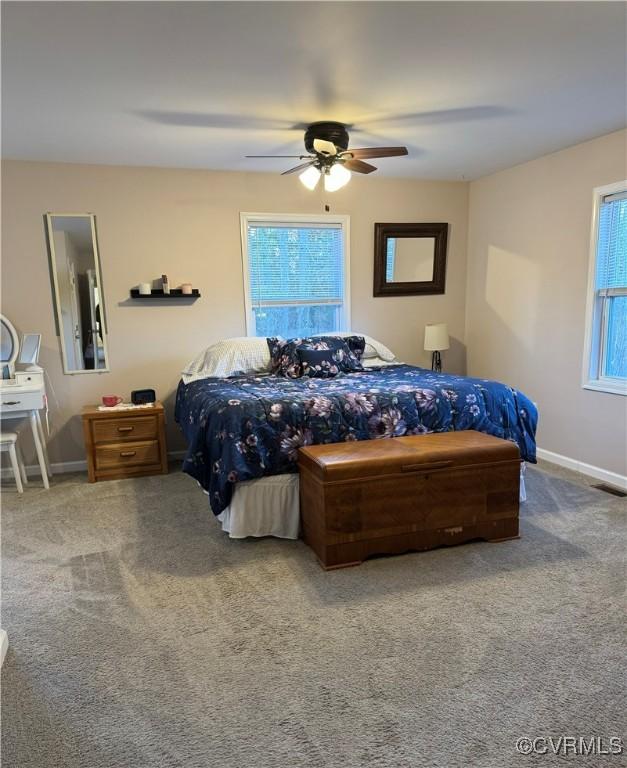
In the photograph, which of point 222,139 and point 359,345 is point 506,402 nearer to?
point 359,345

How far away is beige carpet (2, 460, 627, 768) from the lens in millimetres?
1575

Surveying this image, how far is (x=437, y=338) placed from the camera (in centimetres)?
486

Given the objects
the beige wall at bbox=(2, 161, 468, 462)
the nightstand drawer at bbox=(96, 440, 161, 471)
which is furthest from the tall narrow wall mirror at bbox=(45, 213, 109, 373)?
the nightstand drawer at bbox=(96, 440, 161, 471)

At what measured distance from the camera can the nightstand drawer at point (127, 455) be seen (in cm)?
398

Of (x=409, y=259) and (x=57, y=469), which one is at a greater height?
(x=409, y=259)

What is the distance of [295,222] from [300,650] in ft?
12.0

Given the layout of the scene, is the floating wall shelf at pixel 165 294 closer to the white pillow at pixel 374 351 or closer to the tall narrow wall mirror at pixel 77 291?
the tall narrow wall mirror at pixel 77 291

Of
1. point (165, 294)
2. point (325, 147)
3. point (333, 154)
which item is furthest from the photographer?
point (165, 294)

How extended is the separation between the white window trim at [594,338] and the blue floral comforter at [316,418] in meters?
0.90

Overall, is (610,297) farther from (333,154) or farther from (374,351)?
(333,154)

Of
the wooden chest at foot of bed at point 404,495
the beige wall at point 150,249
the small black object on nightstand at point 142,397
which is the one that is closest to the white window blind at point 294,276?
the beige wall at point 150,249

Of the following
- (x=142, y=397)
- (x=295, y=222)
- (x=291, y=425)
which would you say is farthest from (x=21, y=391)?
(x=295, y=222)

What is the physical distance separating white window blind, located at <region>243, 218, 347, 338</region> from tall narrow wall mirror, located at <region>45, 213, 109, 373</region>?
1.25m

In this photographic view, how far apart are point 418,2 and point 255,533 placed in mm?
2577
